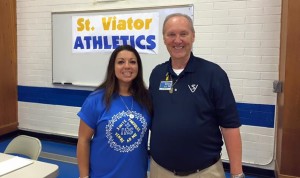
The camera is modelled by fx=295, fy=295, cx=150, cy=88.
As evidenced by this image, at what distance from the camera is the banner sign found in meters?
3.76

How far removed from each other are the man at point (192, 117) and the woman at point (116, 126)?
110mm

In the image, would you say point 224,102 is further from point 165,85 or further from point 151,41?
point 151,41

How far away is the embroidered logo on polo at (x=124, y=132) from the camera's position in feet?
5.40

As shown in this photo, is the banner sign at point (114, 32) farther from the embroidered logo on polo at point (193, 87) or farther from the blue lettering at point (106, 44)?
the embroidered logo on polo at point (193, 87)

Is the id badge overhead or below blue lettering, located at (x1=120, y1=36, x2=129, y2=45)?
below

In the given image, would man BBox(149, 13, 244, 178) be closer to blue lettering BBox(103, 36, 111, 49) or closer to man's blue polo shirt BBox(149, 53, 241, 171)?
man's blue polo shirt BBox(149, 53, 241, 171)

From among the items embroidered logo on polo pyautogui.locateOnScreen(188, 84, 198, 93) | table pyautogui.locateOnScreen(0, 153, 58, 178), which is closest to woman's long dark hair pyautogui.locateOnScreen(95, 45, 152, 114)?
embroidered logo on polo pyautogui.locateOnScreen(188, 84, 198, 93)

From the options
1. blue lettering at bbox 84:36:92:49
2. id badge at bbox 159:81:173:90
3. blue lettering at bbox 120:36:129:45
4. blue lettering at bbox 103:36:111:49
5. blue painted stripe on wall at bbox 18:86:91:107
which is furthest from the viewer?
blue painted stripe on wall at bbox 18:86:91:107

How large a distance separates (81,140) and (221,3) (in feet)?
8.06

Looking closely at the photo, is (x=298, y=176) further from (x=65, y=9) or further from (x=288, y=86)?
(x=65, y=9)

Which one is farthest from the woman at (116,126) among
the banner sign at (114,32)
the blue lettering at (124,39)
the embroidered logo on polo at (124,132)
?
the blue lettering at (124,39)

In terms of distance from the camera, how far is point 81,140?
67.7 inches

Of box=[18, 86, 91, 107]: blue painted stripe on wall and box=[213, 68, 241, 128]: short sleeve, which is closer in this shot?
box=[213, 68, 241, 128]: short sleeve

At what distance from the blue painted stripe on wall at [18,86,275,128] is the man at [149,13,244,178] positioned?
1.86 metres
